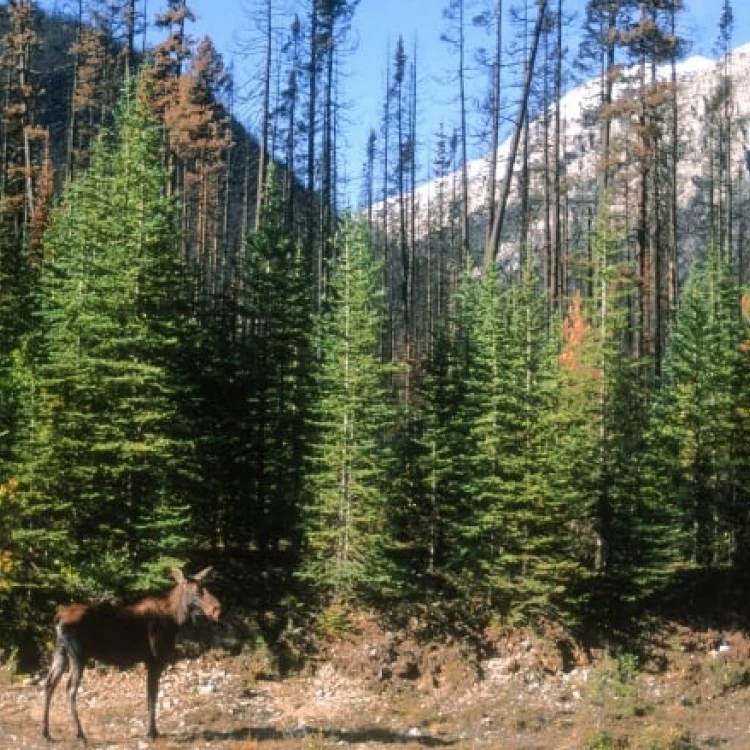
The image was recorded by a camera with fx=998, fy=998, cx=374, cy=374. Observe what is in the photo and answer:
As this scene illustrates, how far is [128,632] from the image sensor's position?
14867 millimetres

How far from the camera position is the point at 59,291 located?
2150cm

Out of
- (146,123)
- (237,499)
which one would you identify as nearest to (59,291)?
(146,123)

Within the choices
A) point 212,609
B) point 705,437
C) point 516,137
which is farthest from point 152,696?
point 516,137

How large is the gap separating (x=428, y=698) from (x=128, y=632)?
23.5 ft

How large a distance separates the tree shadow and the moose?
2.83ft

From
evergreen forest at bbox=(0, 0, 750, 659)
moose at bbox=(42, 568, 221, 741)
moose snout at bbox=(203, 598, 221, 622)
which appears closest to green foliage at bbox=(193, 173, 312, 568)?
evergreen forest at bbox=(0, 0, 750, 659)

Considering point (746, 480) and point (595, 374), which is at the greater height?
point (595, 374)

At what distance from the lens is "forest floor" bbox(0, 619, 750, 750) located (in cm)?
1584

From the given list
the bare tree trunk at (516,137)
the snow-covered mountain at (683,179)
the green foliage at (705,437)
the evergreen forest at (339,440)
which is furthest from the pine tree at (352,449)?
the snow-covered mountain at (683,179)

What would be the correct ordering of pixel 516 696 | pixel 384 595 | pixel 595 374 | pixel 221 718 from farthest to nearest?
1. pixel 595 374
2. pixel 384 595
3. pixel 516 696
4. pixel 221 718

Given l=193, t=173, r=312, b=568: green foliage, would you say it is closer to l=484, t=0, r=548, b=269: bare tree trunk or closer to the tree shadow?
l=484, t=0, r=548, b=269: bare tree trunk

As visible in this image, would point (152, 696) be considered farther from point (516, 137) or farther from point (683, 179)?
point (683, 179)

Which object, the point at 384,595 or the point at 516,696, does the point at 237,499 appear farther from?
the point at 516,696

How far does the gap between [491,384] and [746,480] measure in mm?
7742
